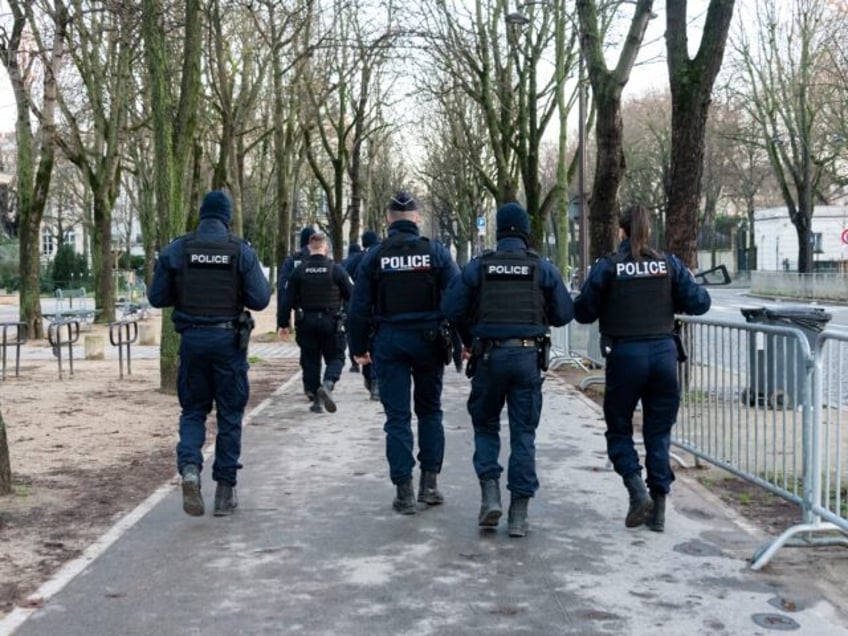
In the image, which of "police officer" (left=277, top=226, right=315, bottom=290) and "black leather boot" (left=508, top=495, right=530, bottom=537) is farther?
"police officer" (left=277, top=226, right=315, bottom=290)

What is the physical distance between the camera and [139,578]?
17.3 feet

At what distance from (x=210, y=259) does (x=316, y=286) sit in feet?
15.5

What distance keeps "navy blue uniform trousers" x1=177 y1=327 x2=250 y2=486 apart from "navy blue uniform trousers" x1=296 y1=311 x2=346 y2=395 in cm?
459

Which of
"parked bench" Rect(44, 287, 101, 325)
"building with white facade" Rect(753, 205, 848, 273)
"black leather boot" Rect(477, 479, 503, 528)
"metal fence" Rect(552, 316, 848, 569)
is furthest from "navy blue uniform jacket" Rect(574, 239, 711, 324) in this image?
"building with white facade" Rect(753, 205, 848, 273)

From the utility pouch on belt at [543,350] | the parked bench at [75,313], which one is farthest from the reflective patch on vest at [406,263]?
the parked bench at [75,313]

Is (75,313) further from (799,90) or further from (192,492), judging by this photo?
(799,90)

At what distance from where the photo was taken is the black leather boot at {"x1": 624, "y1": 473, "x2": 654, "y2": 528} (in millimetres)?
6152

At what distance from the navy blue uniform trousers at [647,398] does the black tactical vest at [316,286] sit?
5.55 m

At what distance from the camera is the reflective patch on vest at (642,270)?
614cm

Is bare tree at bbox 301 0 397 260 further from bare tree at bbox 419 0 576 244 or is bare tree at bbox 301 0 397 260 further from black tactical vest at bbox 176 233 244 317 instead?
black tactical vest at bbox 176 233 244 317

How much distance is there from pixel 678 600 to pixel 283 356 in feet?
50.5

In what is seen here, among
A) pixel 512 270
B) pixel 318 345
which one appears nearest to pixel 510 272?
pixel 512 270

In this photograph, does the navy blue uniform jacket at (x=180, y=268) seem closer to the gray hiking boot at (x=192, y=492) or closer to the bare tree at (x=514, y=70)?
the gray hiking boot at (x=192, y=492)

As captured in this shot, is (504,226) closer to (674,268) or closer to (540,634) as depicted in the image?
(674,268)
